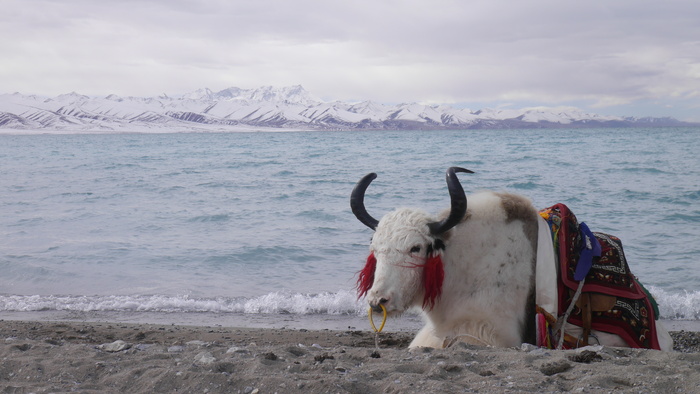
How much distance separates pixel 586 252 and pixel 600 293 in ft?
0.85

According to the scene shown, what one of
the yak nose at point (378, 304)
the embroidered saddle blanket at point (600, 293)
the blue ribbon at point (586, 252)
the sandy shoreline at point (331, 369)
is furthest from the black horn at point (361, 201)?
the blue ribbon at point (586, 252)

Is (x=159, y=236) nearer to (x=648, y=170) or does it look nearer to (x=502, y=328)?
(x=502, y=328)

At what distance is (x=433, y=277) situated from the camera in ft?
12.2

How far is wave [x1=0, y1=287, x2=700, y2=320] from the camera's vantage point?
6.46 metres

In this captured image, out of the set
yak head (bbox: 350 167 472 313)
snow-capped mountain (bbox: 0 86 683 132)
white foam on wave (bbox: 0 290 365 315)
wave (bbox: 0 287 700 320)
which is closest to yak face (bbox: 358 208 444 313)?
yak head (bbox: 350 167 472 313)

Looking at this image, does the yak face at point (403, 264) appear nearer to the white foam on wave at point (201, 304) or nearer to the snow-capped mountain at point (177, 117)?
the white foam on wave at point (201, 304)

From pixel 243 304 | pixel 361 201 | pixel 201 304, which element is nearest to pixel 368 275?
pixel 361 201

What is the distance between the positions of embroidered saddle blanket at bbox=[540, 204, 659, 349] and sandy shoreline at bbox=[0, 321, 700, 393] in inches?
14.1

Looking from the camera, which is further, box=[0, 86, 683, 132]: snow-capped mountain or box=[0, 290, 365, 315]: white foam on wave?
box=[0, 86, 683, 132]: snow-capped mountain

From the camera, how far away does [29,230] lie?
11125mm

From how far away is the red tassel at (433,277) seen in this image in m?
3.72

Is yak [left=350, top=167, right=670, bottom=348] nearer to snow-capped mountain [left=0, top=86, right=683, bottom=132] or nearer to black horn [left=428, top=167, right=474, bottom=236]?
black horn [left=428, top=167, right=474, bottom=236]

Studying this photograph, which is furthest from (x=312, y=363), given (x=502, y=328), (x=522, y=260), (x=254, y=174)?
(x=254, y=174)

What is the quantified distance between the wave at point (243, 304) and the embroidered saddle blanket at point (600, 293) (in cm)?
276
